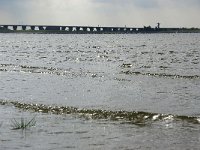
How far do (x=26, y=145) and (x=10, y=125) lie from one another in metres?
2.61

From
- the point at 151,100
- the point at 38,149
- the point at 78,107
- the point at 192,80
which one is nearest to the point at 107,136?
the point at 38,149

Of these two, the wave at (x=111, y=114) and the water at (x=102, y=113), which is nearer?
the water at (x=102, y=113)

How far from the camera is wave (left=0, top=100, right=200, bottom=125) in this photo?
13778 mm

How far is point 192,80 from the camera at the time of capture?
26312 mm

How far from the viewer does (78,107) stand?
54.3 feet

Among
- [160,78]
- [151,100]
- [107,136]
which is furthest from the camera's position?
[160,78]

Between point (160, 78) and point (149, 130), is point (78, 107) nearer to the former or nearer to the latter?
point (149, 130)

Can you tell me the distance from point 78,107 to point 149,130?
497 cm

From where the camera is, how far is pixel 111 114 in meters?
15.0

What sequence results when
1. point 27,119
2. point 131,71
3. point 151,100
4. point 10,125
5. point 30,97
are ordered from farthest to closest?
point 131,71 < point 30,97 < point 151,100 < point 27,119 < point 10,125

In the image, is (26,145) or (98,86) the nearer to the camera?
(26,145)

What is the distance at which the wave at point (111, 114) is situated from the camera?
13778 mm

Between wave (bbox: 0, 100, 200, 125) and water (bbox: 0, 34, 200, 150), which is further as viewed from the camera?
wave (bbox: 0, 100, 200, 125)

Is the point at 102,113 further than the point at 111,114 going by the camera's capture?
Yes
